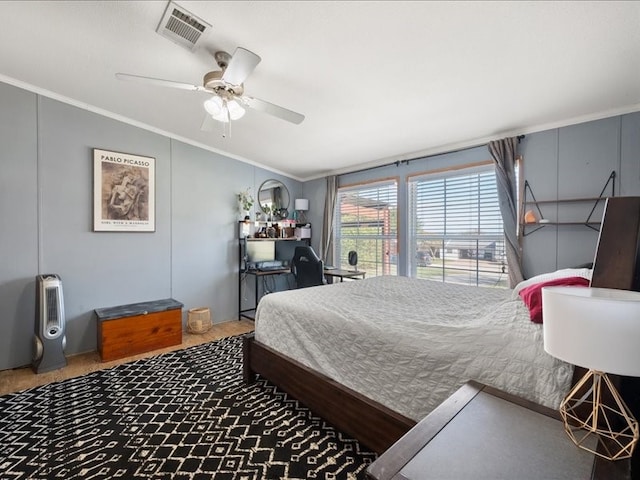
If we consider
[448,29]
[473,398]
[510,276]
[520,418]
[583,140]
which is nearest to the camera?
[520,418]

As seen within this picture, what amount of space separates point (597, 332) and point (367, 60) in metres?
2.07

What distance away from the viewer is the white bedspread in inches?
48.2

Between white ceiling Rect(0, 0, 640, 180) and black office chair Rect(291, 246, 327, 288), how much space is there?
4.94ft

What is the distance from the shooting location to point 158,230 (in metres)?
3.76

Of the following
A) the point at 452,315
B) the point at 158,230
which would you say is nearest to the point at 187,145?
Result: the point at 158,230

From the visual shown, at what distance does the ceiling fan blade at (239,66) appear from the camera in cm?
175

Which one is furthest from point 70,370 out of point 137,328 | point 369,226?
point 369,226

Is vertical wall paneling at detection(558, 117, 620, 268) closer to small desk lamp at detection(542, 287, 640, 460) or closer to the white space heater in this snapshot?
small desk lamp at detection(542, 287, 640, 460)

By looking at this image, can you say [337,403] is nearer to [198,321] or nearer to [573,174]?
[198,321]

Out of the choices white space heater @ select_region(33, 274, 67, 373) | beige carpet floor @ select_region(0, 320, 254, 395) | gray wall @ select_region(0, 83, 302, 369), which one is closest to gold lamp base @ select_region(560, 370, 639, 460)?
beige carpet floor @ select_region(0, 320, 254, 395)

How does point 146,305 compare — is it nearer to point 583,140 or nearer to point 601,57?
point 601,57

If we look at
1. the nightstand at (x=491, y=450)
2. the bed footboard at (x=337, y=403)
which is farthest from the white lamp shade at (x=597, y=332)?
the bed footboard at (x=337, y=403)

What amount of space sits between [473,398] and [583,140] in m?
2.90

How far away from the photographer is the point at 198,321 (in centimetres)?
384
